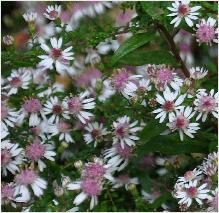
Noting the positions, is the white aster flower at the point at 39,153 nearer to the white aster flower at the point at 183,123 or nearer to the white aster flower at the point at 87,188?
the white aster flower at the point at 87,188

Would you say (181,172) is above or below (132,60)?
below

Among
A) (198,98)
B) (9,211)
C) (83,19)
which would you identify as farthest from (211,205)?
(83,19)

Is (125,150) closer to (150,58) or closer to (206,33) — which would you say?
(150,58)

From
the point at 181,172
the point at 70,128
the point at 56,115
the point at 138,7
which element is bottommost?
the point at 181,172

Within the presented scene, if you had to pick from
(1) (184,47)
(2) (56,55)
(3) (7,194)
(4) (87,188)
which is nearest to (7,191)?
(3) (7,194)

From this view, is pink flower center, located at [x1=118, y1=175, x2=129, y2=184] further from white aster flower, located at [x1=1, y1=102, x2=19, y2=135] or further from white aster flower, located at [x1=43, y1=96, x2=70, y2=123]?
white aster flower, located at [x1=1, y1=102, x2=19, y2=135]

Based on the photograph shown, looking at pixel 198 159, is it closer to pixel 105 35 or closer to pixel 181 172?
pixel 181 172
